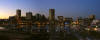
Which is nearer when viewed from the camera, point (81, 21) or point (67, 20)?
point (67, 20)

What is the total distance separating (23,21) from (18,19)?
12.1 ft

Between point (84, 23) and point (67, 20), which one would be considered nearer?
point (67, 20)

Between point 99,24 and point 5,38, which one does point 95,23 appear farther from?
point 5,38

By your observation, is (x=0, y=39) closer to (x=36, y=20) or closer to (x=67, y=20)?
(x=67, y=20)


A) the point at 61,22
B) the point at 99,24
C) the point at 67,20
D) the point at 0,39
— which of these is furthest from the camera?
the point at 99,24

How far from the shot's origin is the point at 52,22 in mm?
87188

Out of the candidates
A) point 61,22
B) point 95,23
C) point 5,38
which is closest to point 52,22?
point 61,22

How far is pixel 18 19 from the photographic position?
82562 millimetres

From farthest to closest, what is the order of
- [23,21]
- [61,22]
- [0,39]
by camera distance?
→ [23,21] < [61,22] < [0,39]

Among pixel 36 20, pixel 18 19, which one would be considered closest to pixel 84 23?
pixel 36 20

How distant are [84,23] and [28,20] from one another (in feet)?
107

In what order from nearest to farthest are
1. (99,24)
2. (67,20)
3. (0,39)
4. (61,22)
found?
(0,39)
(61,22)
(67,20)
(99,24)

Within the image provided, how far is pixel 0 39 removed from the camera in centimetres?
1430

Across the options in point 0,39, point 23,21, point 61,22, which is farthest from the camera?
point 23,21
